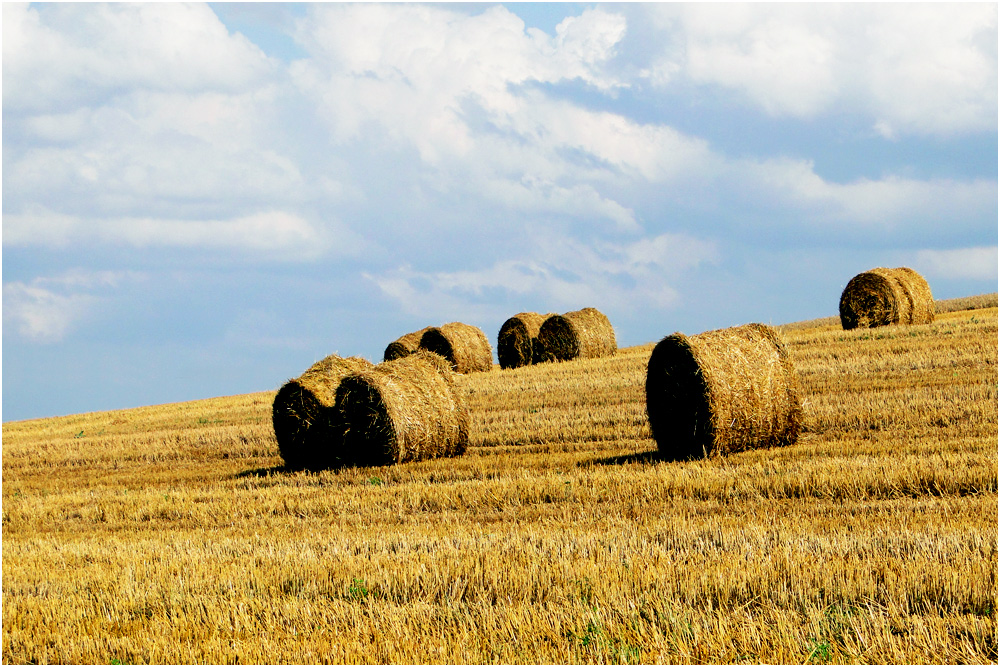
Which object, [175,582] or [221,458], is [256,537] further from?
[221,458]

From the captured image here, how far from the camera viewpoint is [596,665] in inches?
221

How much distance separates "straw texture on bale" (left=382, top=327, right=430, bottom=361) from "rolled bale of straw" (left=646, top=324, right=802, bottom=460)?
1761cm

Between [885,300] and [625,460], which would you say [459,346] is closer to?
[885,300]

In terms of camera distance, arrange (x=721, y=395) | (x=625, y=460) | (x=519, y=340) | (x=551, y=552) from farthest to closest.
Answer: (x=519, y=340) < (x=625, y=460) < (x=721, y=395) < (x=551, y=552)

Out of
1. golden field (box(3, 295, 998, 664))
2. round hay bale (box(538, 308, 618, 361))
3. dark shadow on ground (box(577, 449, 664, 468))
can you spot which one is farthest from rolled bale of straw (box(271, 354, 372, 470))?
round hay bale (box(538, 308, 618, 361))

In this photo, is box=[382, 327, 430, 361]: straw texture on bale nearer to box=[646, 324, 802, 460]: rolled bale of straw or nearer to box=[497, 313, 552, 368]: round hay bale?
box=[497, 313, 552, 368]: round hay bale

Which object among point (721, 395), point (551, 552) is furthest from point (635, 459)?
point (551, 552)

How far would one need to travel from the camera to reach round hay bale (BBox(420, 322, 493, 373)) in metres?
31.7

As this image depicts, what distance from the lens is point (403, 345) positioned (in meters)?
32.0

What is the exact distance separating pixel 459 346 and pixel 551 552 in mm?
23629

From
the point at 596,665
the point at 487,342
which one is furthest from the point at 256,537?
the point at 487,342

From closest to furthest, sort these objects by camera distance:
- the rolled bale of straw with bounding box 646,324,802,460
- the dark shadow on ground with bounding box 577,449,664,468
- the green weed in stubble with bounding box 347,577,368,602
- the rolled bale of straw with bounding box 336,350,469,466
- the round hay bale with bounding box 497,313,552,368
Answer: the green weed in stubble with bounding box 347,577,368,602
the dark shadow on ground with bounding box 577,449,664,468
the rolled bale of straw with bounding box 646,324,802,460
the rolled bale of straw with bounding box 336,350,469,466
the round hay bale with bounding box 497,313,552,368

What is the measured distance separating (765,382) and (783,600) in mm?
8355

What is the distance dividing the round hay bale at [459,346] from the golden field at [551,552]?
1316 cm
